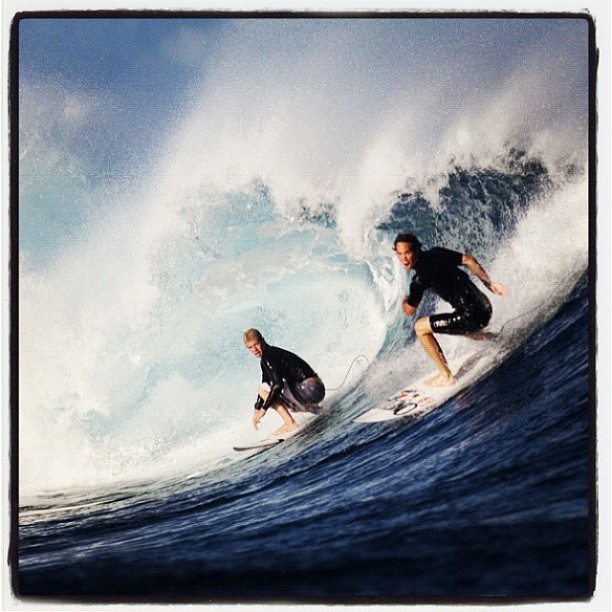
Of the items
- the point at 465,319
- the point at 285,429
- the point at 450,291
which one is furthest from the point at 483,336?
the point at 285,429

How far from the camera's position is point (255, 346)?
3.05 metres

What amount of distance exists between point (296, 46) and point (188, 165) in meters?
0.56

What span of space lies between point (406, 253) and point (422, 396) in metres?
0.50

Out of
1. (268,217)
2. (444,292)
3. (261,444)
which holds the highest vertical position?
(268,217)

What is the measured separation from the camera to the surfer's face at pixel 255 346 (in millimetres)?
3055

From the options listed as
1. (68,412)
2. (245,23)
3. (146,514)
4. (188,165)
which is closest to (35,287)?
(68,412)

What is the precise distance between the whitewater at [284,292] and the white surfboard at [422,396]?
34 millimetres

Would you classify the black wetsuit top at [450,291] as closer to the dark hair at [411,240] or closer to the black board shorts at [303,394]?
the dark hair at [411,240]

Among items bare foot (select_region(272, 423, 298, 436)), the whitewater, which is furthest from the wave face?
bare foot (select_region(272, 423, 298, 436))

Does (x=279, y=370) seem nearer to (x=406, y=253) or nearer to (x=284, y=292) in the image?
(x=284, y=292)

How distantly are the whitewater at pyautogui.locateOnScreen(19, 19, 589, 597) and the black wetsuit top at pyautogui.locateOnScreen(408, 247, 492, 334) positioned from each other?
0.15 feet

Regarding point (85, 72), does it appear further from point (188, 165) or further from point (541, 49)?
point (541, 49)

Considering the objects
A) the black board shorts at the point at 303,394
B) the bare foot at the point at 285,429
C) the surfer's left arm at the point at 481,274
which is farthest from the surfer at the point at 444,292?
the bare foot at the point at 285,429

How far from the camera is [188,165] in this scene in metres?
3.07
